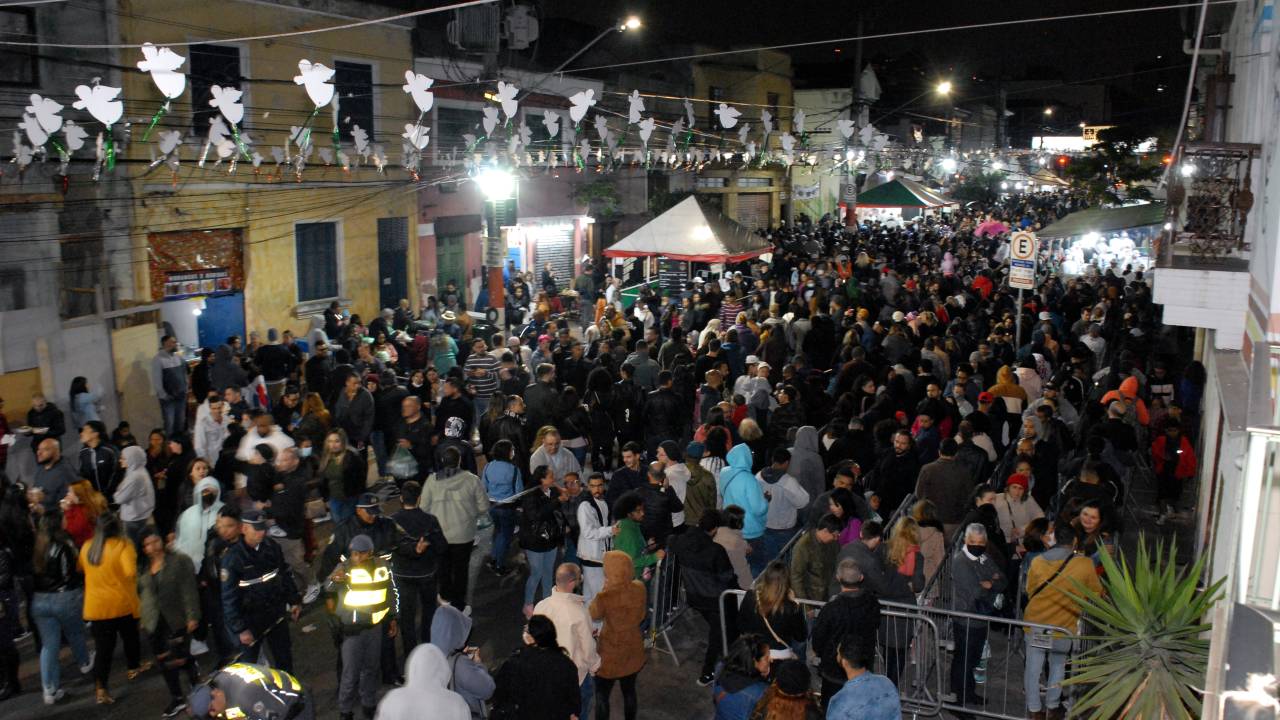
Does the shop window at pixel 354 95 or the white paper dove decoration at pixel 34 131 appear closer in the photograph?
the white paper dove decoration at pixel 34 131

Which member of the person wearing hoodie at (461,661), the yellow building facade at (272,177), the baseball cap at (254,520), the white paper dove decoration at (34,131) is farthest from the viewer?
the yellow building facade at (272,177)

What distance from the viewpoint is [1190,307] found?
7.99 metres

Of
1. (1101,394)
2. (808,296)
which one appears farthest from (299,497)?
(808,296)

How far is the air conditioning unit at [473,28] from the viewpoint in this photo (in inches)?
933

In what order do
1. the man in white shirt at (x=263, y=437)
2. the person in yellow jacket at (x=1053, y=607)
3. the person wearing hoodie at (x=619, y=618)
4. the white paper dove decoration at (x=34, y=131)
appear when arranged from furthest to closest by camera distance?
the white paper dove decoration at (x=34, y=131), the man in white shirt at (x=263, y=437), the person in yellow jacket at (x=1053, y=607), the person wearing hoodie at (x=619, y=618)

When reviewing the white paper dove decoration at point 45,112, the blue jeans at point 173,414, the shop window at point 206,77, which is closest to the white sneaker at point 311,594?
the blue jeans at point 173,414

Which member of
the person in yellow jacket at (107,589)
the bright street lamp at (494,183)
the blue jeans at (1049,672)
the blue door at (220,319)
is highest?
the bright street lamp at (494,183)

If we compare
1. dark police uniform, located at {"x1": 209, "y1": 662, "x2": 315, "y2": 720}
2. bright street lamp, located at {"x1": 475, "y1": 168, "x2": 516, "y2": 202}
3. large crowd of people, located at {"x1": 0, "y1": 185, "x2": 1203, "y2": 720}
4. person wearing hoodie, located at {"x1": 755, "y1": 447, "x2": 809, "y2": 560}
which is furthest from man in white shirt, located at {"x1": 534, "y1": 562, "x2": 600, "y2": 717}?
bright street lamp, located at {"x1": 475, "y1": 168, "x2": 516, "y2": 202}

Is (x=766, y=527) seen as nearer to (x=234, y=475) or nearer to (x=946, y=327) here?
(x=234, y=475)

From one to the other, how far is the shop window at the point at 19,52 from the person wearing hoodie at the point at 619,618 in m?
13.4

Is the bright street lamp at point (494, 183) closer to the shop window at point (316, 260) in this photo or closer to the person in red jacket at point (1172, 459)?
the shop window at point (316, 260)

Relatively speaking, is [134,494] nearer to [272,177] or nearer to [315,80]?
[315,80]

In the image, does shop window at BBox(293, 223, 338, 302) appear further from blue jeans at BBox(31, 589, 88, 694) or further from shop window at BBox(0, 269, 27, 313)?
blue jeans at BBox(31, 589, 88, 694)

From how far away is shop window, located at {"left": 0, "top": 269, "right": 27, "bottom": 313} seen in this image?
14141mm
